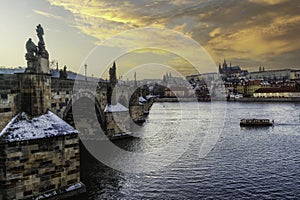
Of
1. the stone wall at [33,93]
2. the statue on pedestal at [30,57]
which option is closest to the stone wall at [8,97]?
the stone wall at [33,93]

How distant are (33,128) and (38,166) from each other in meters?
1.79

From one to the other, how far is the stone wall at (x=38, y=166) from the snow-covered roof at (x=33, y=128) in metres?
0.24

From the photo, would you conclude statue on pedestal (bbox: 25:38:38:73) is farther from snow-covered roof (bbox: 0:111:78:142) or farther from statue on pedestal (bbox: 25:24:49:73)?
snow-covered roof (bbox: 0:111:78:142)

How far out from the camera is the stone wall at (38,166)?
12391 mm

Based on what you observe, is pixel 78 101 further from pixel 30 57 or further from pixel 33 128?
pixel 33 128

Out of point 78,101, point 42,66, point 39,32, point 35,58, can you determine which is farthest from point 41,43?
point 78,101

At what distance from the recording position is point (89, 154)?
24234 millimetres

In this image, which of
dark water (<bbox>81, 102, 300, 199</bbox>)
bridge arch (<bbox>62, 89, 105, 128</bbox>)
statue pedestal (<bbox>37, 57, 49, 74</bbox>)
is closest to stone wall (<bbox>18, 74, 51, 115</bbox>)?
statue pedestal (<bbox>37, 57, 49, 74</bbox>)

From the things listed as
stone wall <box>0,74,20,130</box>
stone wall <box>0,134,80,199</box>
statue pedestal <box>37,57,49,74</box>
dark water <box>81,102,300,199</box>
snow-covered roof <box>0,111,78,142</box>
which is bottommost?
dark water <box>81,102,300,199</box>

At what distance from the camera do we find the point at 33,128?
1382 centimetres

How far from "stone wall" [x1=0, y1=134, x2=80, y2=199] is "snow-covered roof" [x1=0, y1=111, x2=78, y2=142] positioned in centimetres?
24

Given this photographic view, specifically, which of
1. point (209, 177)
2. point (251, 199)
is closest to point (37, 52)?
point (209, 177)

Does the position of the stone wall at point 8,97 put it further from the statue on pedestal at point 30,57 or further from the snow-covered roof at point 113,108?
the snow-covered roof at point 113,108

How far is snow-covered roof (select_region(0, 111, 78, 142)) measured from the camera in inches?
512
